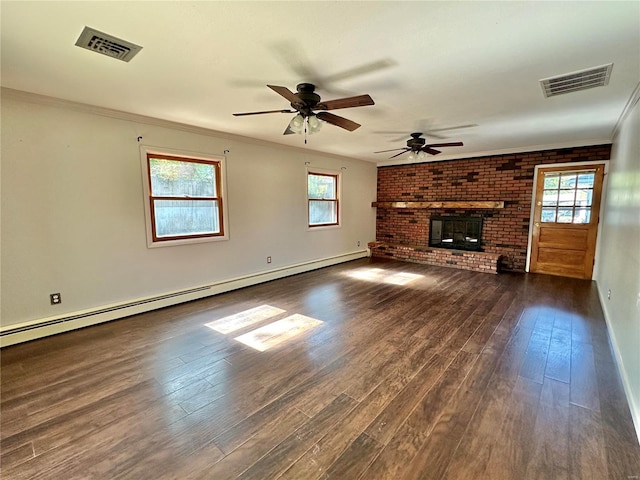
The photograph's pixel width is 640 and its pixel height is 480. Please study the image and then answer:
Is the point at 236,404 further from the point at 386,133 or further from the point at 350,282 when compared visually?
the point at 386,133

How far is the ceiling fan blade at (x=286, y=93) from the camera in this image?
2250 mm

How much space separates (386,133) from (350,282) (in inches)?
98.2

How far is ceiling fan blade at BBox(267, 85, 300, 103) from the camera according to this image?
2250 mm

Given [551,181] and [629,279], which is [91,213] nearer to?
[629,279]

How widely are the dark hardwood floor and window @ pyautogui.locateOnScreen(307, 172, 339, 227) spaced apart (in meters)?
2.95

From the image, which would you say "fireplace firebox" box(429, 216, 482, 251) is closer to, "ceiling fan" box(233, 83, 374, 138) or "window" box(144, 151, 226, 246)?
"ceiling fan" box(233, 83, 374, 138)

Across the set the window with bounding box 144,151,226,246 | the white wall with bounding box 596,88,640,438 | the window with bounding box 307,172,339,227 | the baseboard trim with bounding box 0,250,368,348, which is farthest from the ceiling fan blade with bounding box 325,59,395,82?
the window with bounding box 307,172,339,227

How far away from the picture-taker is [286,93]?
2.36 metres

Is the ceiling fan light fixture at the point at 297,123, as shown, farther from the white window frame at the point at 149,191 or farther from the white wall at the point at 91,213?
the white window frame at the point at 149,191

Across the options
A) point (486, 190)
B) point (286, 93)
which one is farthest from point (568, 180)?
point (286, 93)

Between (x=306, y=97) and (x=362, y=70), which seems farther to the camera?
(x=306, y=97)

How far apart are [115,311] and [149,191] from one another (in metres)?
1.52

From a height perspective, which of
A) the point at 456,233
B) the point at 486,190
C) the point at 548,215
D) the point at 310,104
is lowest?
the point at 456,233

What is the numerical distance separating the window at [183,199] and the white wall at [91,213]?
0.14 metres
